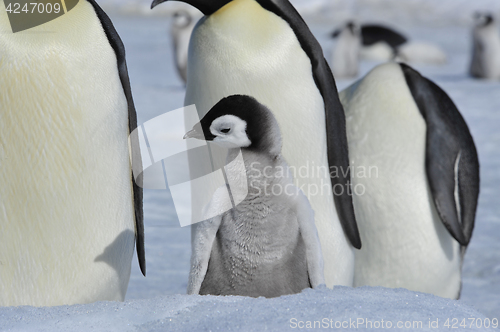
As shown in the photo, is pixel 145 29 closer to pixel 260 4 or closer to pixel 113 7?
pixel 113 7

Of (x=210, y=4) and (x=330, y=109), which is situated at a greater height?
(x=210, y=4)

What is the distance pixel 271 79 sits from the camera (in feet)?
7.91

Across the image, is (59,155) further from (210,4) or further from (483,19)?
(483,19)

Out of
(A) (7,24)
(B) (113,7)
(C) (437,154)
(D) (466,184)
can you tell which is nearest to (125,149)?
(A) (7,24)

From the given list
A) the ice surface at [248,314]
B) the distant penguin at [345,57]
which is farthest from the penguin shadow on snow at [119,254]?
the distant penguin at [345,57]

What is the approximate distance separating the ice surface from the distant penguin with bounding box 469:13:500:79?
Result: 385 inches

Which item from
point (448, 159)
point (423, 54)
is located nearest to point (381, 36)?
point (423, 54)

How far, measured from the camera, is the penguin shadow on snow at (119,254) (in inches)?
84.4

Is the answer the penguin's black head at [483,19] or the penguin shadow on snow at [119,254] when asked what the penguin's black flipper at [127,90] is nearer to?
the penguin shadow on snow at [119,254]

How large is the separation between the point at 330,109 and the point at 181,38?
8783 mm

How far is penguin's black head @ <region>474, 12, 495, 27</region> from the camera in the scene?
10477mm

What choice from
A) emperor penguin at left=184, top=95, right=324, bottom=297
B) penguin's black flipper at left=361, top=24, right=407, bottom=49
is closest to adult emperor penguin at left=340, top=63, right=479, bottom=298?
emperor penguin at left=184, top=95, right=324, bottom=297

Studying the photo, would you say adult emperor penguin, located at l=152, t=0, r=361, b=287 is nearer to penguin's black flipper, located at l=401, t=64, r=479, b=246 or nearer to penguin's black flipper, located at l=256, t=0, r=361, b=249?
penguin's black flipper, located at l=256, t=0, r=361, b=249

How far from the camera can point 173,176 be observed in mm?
2514
